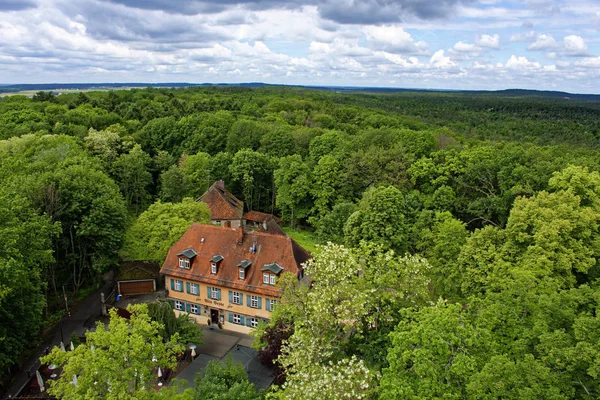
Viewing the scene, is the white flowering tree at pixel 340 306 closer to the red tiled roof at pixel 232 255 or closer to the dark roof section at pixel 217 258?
the red tiled roof at pixel 232 255

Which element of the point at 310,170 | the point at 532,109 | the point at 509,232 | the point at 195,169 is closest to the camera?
the point at 509,232

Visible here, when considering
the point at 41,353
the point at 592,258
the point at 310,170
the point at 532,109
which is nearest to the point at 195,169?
the point at 310,170

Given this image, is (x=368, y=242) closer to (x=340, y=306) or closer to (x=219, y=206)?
(x=340, y=306)

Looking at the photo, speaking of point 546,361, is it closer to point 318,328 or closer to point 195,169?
point 318,328

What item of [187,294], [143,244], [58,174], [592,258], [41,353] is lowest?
[41,353]

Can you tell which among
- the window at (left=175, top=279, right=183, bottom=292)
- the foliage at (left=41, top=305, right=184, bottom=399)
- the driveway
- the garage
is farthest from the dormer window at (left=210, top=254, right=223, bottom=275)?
the foliage at (left=41, top=305, right=184, bottom=399)
